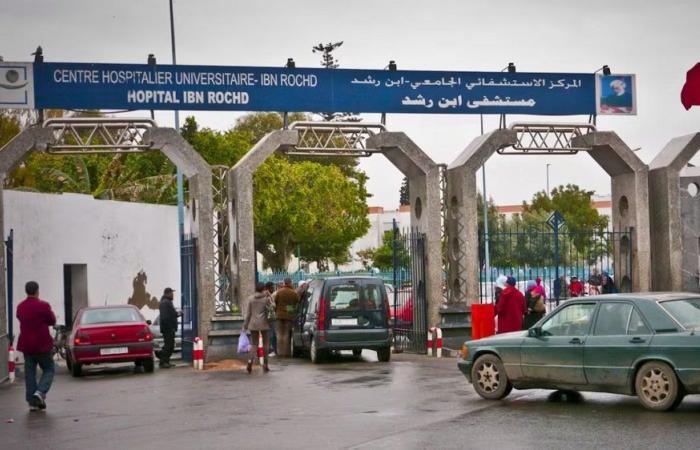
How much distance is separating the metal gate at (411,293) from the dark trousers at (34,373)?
1088 cm

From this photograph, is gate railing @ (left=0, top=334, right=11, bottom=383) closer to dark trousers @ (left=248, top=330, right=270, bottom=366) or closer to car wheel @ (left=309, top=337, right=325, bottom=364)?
dark trousers @ (left=248, top=330, right=270, bottom=366)

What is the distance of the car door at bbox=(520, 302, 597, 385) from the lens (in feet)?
47.4

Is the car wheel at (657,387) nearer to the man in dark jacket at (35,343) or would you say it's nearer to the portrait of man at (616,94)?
the man in dark jacket at (35,343)

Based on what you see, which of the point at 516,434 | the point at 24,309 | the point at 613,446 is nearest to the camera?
the point at 613,446

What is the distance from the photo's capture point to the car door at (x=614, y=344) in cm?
1380

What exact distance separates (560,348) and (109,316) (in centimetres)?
1212

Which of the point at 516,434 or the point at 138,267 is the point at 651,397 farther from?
the point at 138,267

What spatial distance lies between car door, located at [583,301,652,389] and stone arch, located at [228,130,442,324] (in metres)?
11.8

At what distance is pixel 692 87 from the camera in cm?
660

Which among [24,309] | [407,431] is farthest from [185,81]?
[407,431]

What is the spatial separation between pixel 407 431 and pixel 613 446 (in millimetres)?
2464

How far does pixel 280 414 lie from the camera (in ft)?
48.2

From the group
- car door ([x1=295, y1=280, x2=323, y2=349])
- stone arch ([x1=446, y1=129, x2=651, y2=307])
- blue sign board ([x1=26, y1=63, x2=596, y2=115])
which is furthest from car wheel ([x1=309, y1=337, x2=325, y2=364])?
blue sign board ([x1=26, y1=63, x2=596, y2=115])

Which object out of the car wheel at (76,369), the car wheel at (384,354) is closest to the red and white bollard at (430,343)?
the car wheel at (384,354)
